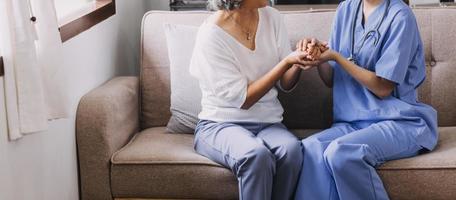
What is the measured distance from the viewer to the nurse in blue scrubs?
2129 millimetres

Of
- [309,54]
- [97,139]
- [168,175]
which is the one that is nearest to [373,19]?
[309,54]

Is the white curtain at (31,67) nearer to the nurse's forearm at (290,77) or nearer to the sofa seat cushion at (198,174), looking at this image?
the sofa seat cushion at (198,174)

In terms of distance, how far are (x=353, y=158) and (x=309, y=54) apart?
40 cm

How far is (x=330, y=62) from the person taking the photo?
2469mm

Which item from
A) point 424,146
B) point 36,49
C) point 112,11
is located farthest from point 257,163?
point 112,11

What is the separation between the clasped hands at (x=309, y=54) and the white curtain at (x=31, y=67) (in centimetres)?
80

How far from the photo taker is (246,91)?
2301mm

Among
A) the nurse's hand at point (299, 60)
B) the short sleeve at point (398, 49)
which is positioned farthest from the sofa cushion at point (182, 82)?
the short sleeve at point (398, 49)

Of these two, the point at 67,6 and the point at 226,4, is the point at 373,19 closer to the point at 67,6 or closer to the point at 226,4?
the point at 226,4

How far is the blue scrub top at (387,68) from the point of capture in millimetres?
2236

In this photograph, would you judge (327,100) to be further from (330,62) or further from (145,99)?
(145,99)

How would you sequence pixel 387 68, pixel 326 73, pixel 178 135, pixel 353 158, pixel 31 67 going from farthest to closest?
pixel 178 135 → pixel 326 73 → pixel 387 68 → pixel 353 158 → pixel 31 67

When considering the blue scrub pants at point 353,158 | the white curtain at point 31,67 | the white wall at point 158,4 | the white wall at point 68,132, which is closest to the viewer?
the white curtain at point 31,67

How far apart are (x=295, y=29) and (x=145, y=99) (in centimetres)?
71
